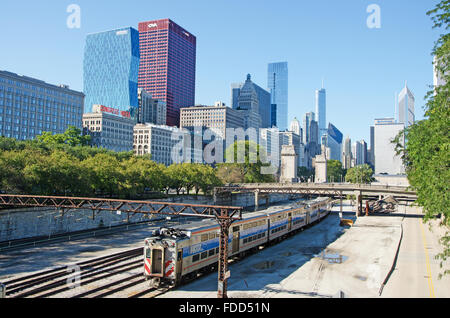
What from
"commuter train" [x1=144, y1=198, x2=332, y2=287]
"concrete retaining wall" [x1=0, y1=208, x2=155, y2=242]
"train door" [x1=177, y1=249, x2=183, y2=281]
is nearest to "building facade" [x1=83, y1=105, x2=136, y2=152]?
"concrete retaining wall" [x1=0, y1=208, x2=155, y2=242]

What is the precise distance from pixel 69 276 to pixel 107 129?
14295 cm

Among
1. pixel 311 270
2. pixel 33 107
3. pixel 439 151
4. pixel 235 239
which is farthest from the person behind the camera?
pixel 33 107

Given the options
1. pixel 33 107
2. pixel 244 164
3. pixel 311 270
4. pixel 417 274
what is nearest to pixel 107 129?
pixel 33 107

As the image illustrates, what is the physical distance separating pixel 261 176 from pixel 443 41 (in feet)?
319

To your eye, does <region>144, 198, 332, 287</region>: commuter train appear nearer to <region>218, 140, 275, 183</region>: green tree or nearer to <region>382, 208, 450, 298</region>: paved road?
<region>382, 208, 450, 298</region>: paved road

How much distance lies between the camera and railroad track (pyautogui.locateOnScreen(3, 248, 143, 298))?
86.9ft

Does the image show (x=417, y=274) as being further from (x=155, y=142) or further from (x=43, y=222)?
(x=155, y=142)

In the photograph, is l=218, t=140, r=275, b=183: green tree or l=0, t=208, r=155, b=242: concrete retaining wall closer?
l=0, t=208, r=155, b=242: concrete retaining wall

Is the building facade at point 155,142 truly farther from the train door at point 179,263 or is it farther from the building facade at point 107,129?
the train door at point 179,263

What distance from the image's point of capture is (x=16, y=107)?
143m

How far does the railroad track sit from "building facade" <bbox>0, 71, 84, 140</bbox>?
117 meters

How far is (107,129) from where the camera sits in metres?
166
